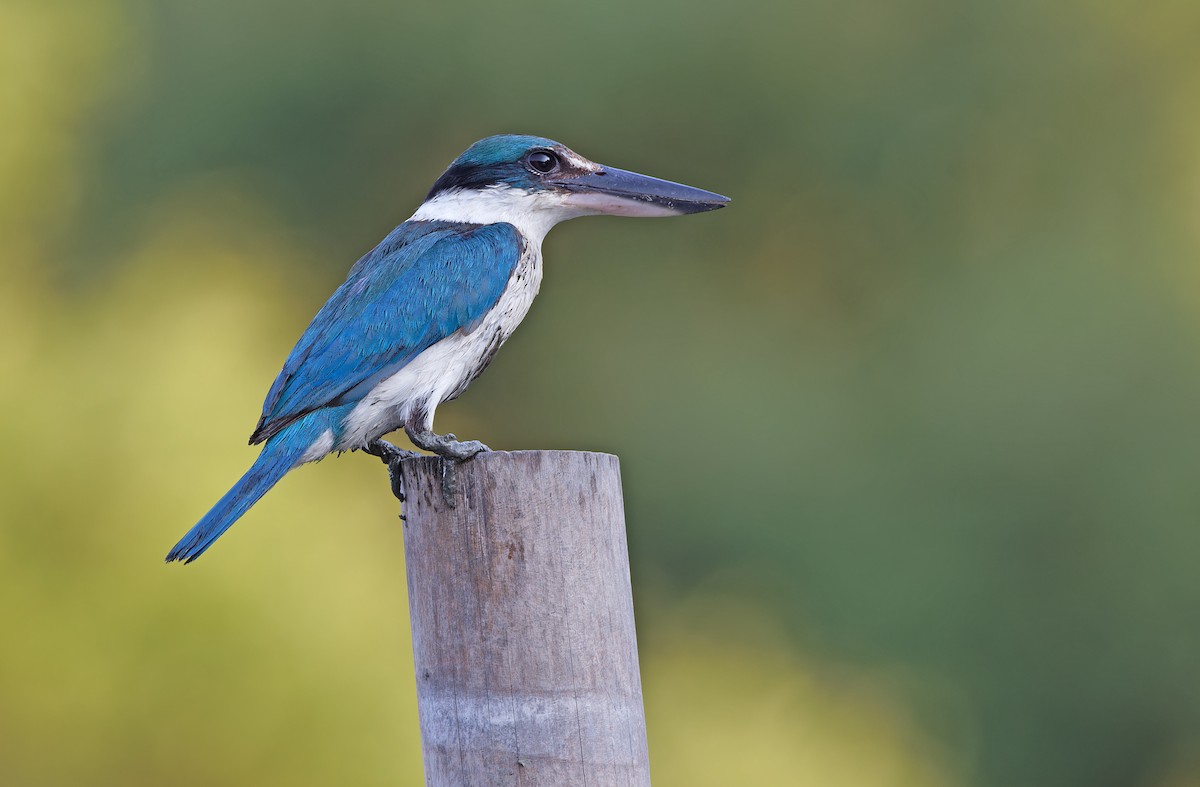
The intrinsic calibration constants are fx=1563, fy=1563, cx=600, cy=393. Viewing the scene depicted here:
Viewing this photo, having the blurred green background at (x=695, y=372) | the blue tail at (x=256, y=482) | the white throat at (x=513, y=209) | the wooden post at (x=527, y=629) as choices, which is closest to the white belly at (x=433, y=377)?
the blue tail at (x=256, y=482)

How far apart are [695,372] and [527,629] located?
745 centimetres

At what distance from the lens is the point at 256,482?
12.7 feet

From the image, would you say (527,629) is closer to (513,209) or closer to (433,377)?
(433,377)

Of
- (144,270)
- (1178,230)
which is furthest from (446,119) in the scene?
(1178,230)

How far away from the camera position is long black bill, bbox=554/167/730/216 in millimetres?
4711

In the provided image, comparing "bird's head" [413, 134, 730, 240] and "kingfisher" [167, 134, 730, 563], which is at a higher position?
"bird's head" [413, 134, 730, 240]

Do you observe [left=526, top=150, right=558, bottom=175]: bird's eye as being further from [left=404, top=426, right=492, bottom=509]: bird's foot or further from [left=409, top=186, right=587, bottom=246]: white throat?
[left=404, top=426, right=492, bottom=509]: bird's foot

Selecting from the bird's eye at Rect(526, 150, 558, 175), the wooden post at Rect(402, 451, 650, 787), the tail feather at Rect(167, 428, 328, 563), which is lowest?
the wooden post at Rect(402, 451, 650, 787)

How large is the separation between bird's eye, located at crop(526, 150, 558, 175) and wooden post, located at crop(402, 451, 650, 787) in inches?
72.4

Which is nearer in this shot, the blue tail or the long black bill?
the blue tail

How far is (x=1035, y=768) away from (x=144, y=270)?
237 inches

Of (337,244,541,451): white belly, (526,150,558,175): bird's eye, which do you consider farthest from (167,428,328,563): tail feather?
(526,150,558,175): bird's eye

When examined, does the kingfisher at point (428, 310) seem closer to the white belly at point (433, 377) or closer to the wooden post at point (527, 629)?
the white belly at point (433, 377)

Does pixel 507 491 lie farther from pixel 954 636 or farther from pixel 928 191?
pixel 928 191
